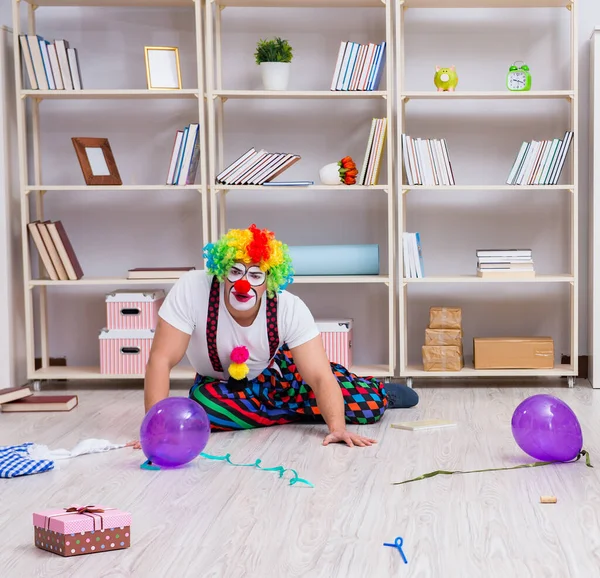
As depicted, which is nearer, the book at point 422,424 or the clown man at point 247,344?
the clown man at point 247,344

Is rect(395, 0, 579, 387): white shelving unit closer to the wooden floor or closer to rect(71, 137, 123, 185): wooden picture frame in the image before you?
the wooden floor

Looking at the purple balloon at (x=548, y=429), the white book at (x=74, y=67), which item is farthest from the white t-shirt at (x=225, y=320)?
the white book at (x=74, y=67)

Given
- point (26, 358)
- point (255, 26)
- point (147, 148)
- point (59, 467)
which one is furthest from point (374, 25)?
point (59, 467)

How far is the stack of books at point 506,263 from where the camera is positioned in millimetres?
4305

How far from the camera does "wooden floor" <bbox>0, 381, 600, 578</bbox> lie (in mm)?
2002

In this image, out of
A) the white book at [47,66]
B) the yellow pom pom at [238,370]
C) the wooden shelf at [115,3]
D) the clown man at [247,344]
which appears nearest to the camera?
the clown man at [247,344]

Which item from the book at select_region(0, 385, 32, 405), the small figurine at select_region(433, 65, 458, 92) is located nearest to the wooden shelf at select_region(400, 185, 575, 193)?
the small figurine at select_region(433, 65, 458, 92)

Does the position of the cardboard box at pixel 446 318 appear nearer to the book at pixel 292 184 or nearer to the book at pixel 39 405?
the book at pixel 292 184

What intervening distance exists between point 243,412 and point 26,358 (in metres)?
1.69

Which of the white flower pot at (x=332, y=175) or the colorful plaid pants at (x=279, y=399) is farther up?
the white flower pot at (x=332, y=175)

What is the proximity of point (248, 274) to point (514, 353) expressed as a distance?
1.69 metres

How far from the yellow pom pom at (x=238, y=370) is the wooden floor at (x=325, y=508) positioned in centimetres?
22

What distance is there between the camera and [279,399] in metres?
3.50

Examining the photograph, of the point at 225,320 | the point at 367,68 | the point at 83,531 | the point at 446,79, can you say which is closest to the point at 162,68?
the point at 367,68
